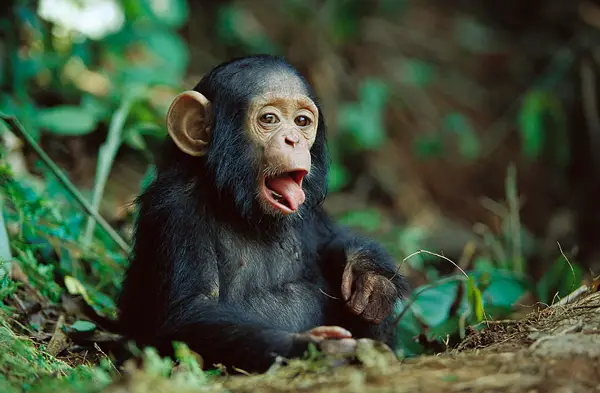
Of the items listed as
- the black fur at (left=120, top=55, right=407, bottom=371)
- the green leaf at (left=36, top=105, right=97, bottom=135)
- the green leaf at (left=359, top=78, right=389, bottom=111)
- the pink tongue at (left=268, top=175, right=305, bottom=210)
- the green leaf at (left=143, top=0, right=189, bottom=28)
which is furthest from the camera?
the green leaf at (left=359, top=78, right=389, bottom=111)

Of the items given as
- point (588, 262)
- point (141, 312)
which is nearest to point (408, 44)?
point (588, 262)

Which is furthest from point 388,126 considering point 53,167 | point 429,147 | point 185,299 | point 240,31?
point 185,299

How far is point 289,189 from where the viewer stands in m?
4.30

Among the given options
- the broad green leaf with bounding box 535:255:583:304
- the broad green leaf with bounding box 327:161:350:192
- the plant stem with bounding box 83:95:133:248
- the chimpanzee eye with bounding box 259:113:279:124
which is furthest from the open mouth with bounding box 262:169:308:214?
the broad green leaf with bounding box 327:161:350:192

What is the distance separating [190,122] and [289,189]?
2.43 ft

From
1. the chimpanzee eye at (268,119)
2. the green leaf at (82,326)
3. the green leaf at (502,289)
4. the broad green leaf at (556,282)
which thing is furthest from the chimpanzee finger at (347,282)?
the broad green leaf at (556,282)

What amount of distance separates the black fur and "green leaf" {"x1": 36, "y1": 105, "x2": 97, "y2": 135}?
2.22 m

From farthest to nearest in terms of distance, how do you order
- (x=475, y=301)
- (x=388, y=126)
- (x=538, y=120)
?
(x=388, y=126) < (x=538, y=120) < (x=475, y=301)

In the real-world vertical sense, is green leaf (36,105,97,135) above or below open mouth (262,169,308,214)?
below

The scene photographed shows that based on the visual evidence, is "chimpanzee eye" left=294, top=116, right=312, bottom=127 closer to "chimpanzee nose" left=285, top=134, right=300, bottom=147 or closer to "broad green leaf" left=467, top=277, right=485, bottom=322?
"chimpanzee nose" left=285, top=134, right=300, bottom=147

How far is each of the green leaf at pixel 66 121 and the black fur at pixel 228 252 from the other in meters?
2.22

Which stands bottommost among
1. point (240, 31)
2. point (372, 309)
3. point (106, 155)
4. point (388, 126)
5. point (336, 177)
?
point (336, 177)

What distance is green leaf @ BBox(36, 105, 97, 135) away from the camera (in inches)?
264

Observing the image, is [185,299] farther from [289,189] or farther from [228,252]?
[289,189]
